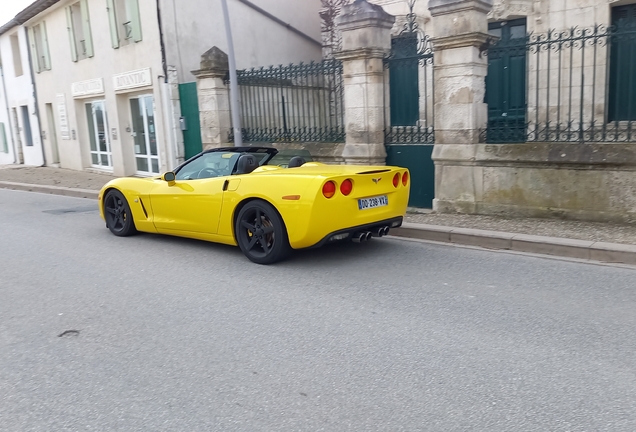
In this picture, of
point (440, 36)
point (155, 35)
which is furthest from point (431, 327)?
point (155, 35)

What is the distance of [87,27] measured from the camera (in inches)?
664

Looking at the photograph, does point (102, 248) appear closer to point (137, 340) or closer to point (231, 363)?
point (137, 340)

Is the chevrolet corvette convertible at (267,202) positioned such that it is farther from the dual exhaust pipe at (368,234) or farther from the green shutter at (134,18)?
the green shutter at (134,18)

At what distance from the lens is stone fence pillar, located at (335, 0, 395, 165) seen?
31.2 ft

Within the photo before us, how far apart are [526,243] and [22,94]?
67.2ft

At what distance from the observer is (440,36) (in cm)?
861

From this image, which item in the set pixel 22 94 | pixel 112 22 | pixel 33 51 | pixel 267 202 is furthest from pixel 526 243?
pixel 22 94

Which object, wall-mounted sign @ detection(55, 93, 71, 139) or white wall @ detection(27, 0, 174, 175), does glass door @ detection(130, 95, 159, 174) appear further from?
wall-mounted sign @ detection(55, 93, 71, 139)

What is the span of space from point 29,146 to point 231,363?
21298mm

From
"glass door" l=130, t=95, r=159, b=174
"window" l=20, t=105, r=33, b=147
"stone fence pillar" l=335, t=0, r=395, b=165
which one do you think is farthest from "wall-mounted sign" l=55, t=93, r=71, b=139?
"stone fence pillar" l=335, t=0, r=395, b=165

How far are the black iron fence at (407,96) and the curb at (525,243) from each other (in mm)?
2040

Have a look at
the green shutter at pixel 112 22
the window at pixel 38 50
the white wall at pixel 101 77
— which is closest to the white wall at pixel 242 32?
the white wall at pixel 101 77

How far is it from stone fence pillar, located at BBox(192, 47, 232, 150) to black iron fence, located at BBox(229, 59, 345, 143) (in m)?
0.46

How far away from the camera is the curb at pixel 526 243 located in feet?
20.8
